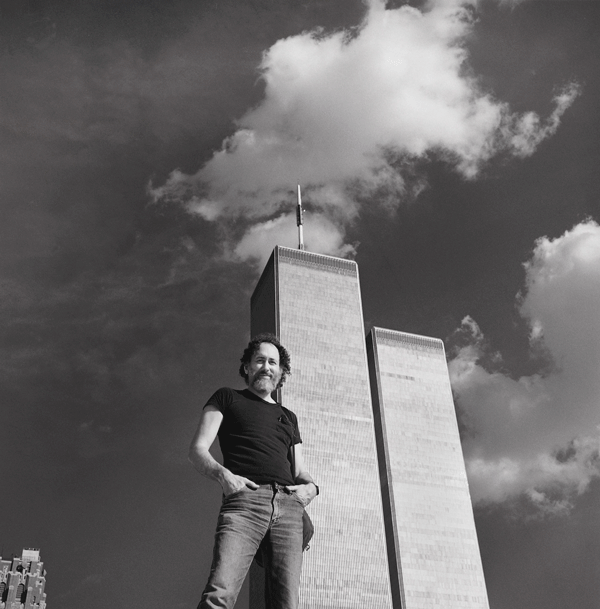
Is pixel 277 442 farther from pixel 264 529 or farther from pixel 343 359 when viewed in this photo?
pixel 343 359

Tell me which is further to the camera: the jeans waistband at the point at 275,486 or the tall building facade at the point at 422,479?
the tall building facade at the point at 422,479

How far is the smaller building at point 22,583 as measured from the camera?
77.7 metres

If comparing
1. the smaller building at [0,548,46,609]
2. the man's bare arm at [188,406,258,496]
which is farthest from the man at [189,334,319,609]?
the smaller building at [0,548,46,609]

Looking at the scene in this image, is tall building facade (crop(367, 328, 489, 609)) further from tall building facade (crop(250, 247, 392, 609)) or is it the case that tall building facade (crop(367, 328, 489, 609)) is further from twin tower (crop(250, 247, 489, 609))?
tall building facade (crop(250, 247, 392, 609))

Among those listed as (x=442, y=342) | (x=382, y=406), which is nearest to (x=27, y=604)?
(x=382, y=406)

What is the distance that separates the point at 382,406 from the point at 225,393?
150m

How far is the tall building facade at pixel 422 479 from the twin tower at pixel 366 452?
0.77ft

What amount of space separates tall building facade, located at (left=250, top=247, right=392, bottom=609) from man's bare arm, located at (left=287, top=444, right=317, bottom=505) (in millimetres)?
105007

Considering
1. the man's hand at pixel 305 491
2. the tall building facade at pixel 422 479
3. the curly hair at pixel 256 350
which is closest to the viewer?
the man's hand at pixel 305 491

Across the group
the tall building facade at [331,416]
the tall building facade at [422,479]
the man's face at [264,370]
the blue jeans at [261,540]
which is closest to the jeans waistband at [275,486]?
the blue jeans at [261,540]

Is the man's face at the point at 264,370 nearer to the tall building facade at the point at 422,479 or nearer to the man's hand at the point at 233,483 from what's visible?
the man's hand at the point at 233,483

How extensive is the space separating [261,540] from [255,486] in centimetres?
51

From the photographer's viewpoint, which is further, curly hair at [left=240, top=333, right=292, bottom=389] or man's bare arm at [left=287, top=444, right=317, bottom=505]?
curly hair at [left=240, top=333, right=292, bottom=389]

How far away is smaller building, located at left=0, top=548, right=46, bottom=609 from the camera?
77.7 meters
